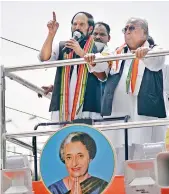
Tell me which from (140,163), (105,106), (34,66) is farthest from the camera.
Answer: (105,106)

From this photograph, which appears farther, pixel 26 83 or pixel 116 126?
pixel 26 83

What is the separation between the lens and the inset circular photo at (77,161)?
10.4ft

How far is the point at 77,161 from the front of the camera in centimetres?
323

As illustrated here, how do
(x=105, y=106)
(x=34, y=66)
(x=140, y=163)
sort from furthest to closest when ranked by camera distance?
1. (x=105, y=106)
2. (x=34, y=66)
3. (x=140, y=163)

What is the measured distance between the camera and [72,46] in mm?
3789

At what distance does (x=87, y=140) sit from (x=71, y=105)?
66 centimetres

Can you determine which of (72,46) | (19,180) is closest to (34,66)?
(72,46)

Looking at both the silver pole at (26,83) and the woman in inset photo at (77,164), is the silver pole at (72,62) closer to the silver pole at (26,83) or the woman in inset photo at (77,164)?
the silver pole at (26,83)

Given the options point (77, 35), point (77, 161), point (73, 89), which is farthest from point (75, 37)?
point (77, 161)

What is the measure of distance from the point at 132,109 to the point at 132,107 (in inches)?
0.5

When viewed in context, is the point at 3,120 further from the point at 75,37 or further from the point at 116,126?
the point at 75,37

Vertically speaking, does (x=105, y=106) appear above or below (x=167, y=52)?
below

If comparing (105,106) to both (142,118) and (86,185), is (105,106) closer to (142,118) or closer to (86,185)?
(142,118)

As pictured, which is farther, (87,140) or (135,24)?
(135,24)
